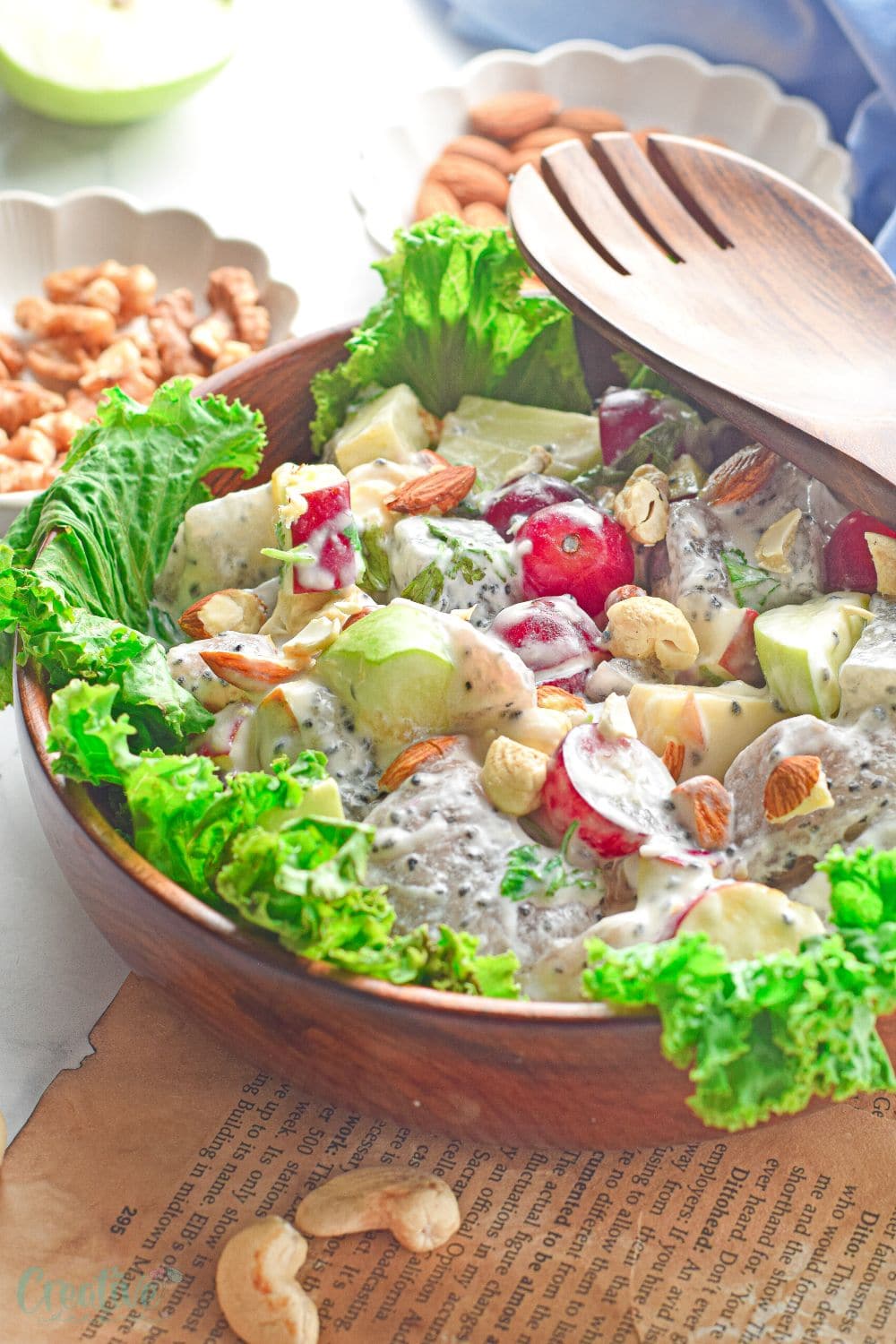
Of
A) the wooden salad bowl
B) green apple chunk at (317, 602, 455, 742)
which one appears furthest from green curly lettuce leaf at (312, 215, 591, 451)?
the wooden salad bowl

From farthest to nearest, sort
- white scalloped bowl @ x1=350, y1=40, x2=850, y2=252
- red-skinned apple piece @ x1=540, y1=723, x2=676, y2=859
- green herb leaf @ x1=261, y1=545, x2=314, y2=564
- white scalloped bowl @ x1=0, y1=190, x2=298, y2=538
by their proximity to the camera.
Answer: white scalloped bowl @ x1=350, y1=40, x2=850, y2=252 < white scalloped bowl @ x1=0, y1=190, x2=298, y2=538 < green herb leaf @ x1=261, y1=545, x2=314, y2=564 < red-skinned apple piece @ x1=540, y1=723, x2=676, y2=859

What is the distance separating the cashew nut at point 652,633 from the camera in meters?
1.48

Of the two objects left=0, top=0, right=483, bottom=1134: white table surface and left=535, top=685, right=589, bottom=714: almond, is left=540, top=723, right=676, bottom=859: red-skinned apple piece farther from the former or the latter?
left=0, top=0, right=483, bottom=1134: white table surface

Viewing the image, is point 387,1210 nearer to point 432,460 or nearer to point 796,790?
point 796,790

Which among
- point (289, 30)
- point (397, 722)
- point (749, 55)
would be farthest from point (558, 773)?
point (289, 30)

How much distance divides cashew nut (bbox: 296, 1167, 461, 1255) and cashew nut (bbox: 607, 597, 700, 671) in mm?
550

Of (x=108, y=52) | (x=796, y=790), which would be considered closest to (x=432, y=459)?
(x=796, y=790)

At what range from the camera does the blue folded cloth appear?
253cm

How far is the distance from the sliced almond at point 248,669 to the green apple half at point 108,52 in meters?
1.72

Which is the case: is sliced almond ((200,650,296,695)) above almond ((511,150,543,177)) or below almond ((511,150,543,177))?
below

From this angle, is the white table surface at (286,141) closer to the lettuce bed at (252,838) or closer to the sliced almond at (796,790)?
the lettuce bed at (252,838)

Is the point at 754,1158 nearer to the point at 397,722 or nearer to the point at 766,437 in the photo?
the point at 397,722

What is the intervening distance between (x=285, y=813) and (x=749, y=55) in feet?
7.35

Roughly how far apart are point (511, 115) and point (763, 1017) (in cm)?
210
